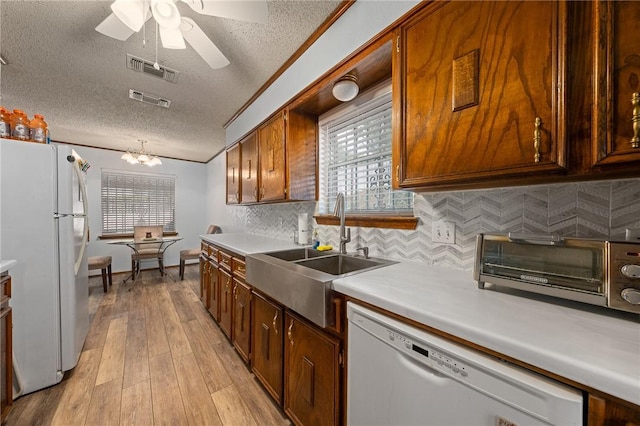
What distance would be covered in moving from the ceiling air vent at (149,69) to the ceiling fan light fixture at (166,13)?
2.87ft

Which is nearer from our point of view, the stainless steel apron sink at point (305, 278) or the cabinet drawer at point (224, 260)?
the stainless steel apron sink at point (305, 278)

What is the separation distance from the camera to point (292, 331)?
1.26 m

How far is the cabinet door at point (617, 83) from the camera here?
0.60 meters

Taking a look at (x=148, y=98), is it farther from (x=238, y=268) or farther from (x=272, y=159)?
(x=238, y=268)

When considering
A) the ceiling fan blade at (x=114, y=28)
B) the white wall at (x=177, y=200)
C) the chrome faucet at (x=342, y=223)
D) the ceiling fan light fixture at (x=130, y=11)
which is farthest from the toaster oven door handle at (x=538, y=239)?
the white wall at (x=177, y=200)

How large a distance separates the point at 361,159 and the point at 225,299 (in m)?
1.73

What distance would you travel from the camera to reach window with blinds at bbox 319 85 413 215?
A: 5.29ft

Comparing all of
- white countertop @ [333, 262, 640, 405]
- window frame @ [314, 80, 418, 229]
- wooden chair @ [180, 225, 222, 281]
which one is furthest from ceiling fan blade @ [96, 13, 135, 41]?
wooden chair @ [180, 225, 222, 281]

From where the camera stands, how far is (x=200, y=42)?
138 cm

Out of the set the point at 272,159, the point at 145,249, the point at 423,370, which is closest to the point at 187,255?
the point at 145,249

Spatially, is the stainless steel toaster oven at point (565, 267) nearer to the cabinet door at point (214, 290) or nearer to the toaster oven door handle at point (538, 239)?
the toaster oven door handle at point (538, 239)

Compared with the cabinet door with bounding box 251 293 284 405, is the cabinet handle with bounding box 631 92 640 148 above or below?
above

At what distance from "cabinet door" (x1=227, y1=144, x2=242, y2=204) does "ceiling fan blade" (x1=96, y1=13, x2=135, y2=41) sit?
1589 millimetres

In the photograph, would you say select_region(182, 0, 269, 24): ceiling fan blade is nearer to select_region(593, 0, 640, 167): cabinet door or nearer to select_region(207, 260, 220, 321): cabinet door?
select_region(593, 0, 640, 167): cabinet door
